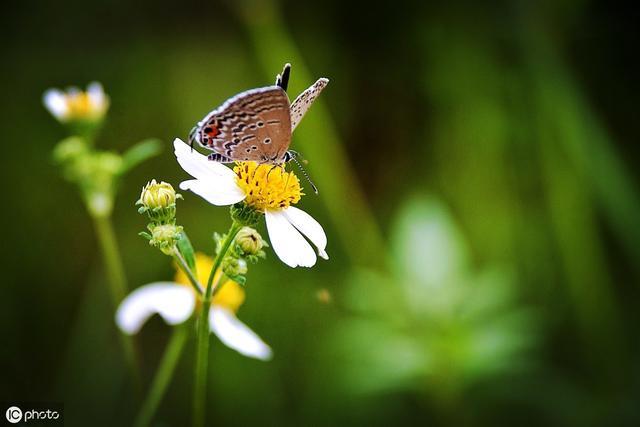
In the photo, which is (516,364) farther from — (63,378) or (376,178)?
(63,378)

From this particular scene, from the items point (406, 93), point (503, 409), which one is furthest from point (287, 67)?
point (406, 93)

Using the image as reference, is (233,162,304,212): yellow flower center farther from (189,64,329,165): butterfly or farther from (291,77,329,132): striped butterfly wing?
(291,77,329,132): striped butterfly wing

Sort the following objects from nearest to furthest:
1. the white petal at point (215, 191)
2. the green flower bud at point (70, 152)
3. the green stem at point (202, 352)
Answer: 1. the green stem at point (202, 352)
2. the white petal at point (215, 191)
3. the green flower bud at point (70, 152)

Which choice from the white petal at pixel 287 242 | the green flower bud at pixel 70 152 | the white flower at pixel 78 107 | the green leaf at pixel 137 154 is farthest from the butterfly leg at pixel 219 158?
the white flower at pixel 78 107

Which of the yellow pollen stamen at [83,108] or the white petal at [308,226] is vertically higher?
the yellow pollen stamen at [83,108]

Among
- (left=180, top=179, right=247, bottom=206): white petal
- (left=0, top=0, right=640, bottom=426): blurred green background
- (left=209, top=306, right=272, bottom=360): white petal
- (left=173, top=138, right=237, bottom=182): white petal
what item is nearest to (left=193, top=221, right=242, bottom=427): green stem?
(left=180, top=179, right=247, bottom=206): white petal

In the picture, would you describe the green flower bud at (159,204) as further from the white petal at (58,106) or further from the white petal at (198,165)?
the white petal at (58,106)

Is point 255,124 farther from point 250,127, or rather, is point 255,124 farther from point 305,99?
point 305,99
